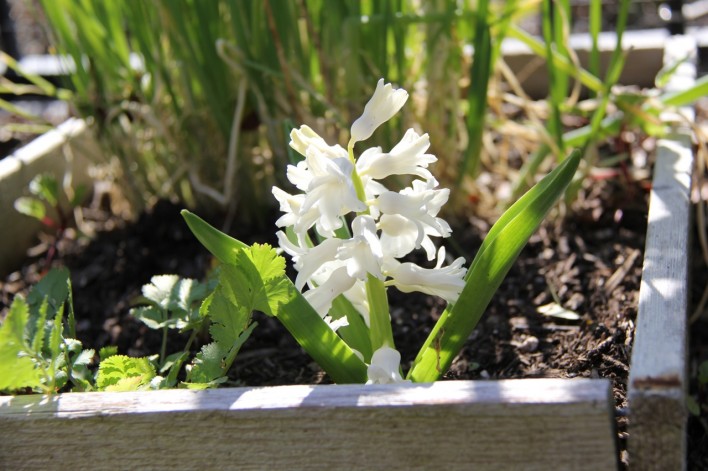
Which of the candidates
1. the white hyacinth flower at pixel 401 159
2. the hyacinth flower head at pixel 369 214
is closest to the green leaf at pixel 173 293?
the hyacinth flower head at pixel 369 214

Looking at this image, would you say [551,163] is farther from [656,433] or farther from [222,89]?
[656,433]

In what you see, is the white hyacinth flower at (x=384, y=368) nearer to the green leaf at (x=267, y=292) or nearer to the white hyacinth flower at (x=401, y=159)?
the green leaf at (x=267, y=292)

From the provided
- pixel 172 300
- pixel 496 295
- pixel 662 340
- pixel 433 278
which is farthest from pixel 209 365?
pixel 496 295

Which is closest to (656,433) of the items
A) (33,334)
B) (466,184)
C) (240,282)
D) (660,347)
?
(660,347)

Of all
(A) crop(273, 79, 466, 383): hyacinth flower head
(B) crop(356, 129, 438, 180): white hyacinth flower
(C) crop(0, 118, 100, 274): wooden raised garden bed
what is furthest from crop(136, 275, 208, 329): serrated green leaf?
(C) crop(0, 118, 100, 274): wooden raised garden bed

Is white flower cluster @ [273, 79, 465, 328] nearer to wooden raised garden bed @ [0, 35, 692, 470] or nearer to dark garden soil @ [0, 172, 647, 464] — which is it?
wooden raised garden bed @ [0, 35, 692, 470]

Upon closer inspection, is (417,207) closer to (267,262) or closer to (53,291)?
(267,262)
